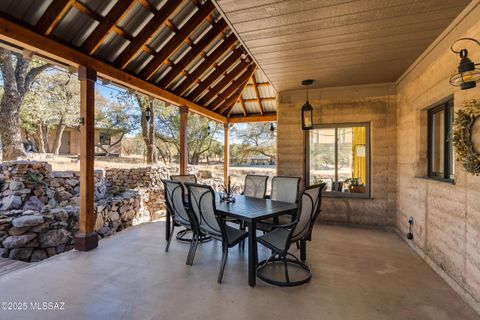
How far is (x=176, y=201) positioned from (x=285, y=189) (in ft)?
5.88

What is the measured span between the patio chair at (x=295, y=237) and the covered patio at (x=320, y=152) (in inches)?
5.5

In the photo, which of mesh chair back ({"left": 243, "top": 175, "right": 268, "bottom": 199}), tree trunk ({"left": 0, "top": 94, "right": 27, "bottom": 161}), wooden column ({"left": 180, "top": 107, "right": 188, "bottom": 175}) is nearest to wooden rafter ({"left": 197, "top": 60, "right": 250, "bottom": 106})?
wooden column ({"left": 180, "top": 107, "right": 188, "bottom": 175})

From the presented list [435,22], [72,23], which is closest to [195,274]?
[72,23]

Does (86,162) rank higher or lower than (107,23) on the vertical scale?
lower

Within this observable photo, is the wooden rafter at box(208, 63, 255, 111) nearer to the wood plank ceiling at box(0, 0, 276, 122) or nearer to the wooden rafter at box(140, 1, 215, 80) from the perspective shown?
the wood plank ceiling at box(0, 0, 276, 122)

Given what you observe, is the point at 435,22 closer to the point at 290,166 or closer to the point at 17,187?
the point at 290,166

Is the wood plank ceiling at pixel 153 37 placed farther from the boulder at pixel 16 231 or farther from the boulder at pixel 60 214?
the boulder at pixel 16 231

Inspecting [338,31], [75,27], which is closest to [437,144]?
[338,31]

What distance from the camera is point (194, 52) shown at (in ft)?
17.5

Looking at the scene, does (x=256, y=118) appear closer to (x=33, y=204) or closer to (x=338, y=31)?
(x=338, y=31)

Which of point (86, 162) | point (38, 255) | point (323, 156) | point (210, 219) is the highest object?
point (323, 156)

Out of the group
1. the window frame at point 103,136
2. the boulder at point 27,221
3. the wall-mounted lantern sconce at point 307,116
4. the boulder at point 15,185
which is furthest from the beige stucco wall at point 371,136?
the window frame at point 103,136

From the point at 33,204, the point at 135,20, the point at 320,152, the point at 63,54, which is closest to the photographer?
the point at 63,54

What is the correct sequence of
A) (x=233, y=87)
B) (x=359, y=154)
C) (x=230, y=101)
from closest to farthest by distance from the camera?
(x=359, y=154), (x=233, y=87), (x=230, y=101)
